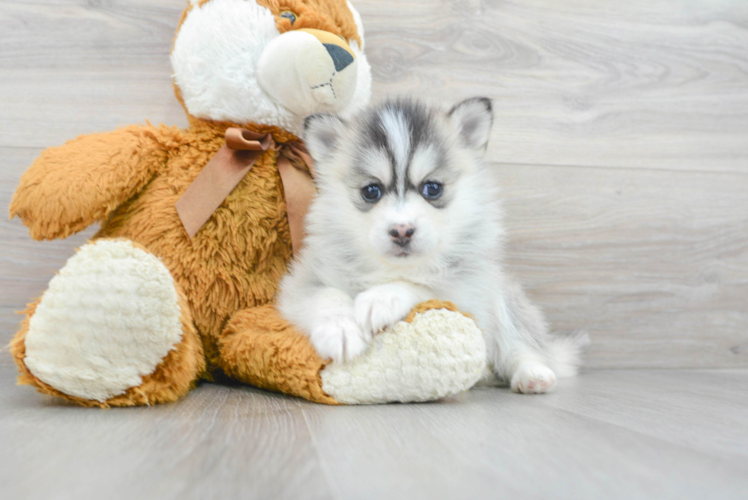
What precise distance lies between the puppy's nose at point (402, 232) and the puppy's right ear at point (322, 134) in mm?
333

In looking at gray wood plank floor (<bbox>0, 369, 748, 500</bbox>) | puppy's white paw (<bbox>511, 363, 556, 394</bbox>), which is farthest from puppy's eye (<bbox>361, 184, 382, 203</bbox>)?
puppy's white paw (<bbox>511, 363, 556, 394</bbox>)

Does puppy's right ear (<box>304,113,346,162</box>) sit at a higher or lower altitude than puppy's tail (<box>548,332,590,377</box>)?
higher

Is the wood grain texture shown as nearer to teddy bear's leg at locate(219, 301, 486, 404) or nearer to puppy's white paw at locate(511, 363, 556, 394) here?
puppy's white paw at locate(511, 363, 556, 394)

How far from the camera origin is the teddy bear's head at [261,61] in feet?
4.14

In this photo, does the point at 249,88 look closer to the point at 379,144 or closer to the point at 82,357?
the point at 379,144

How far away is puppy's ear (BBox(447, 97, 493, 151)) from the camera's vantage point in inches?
51.9

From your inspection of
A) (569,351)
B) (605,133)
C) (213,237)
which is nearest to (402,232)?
(213,237)

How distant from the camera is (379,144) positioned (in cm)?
124

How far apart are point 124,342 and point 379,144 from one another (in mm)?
675

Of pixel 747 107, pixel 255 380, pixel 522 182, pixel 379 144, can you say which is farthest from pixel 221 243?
pixel 747 107

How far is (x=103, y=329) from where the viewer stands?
1.01m

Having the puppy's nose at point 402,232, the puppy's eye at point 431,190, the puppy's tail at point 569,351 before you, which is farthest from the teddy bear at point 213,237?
the puppy's tail at point 569,351

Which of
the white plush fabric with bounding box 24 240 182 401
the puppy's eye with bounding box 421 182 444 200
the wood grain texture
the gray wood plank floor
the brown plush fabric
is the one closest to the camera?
the gray wood plank floor

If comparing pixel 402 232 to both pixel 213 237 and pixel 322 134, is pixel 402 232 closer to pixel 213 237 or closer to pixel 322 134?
pixel 322 134
